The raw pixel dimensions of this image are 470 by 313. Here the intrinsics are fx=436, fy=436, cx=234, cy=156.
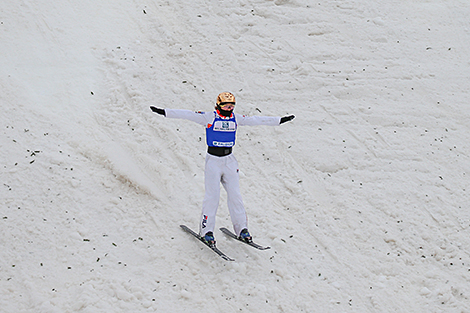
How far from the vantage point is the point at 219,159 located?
6418mm

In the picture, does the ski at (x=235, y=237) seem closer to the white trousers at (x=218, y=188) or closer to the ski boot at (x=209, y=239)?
the white trousers at (x=218, y=188)

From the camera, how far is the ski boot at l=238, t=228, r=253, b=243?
6586 mm

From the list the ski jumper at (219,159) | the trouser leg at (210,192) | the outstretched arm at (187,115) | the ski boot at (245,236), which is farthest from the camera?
the ski boot at (245,236)

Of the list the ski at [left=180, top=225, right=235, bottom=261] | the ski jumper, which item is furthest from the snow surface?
the ski jumper

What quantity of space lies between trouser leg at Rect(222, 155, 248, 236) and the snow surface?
1.49ft

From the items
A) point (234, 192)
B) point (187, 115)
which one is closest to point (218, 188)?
point (234, 192)

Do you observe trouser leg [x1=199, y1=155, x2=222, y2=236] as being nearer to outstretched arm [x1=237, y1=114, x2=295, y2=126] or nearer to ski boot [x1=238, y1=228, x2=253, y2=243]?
ski boot [x1=238, y1=228, x2=253, y2=243]

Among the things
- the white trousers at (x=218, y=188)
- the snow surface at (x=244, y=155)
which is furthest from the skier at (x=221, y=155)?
the snow surface at (x=244, y=155)

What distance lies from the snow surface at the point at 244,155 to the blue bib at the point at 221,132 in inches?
62.9

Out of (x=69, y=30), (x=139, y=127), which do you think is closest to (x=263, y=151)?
(x=139, y=127)

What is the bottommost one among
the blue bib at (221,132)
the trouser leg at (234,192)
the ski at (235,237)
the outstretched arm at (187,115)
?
the ski at (235,237)

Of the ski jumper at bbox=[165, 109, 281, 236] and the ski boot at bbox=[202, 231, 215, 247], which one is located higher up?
the ski jumper at bbox=[165, 109, 281, 236]

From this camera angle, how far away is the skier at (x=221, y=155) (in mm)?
6270

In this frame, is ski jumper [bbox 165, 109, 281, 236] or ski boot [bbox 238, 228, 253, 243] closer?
ski jumper [bbox 165, 109, 281, 236]
